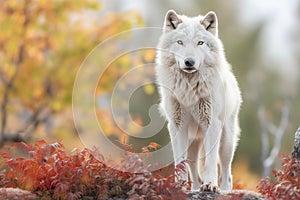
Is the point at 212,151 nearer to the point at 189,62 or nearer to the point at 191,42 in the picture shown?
the point at 189,62

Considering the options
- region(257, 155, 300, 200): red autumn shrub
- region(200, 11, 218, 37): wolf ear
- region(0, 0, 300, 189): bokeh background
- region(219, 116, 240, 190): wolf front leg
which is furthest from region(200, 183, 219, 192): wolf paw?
region(0, 0, 300, 189): bokeh background

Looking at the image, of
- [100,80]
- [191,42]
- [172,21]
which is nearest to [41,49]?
[100,80]

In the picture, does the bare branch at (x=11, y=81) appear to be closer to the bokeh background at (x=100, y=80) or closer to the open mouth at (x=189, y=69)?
the bokeh background at (x=100, y=80)

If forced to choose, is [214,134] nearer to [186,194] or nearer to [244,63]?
[186,194]

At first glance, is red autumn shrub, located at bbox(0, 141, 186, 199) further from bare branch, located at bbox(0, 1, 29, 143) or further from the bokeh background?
bare branch, located at bbox(0, 1, 29, 143)

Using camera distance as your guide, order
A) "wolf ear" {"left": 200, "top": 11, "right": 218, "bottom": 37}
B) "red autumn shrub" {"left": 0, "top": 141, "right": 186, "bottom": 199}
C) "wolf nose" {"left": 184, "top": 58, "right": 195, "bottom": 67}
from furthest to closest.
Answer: "wolf ear" {"left": 200, "top": 11, "right": 218, "bottom": 37} → "wolf nose" {"left": 184, "top": 58, "right": 195, "bottom": 67} → "red autumn shrub" {"left": 0, "top": 141, "right": 186, "bottom": 199}

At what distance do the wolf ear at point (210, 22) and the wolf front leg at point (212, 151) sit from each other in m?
1.03

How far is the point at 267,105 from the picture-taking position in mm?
19828

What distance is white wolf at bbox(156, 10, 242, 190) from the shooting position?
5883 millimetres

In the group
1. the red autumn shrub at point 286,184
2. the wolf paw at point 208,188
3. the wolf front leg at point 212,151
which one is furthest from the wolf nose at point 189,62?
the red autumn shrub at point 286,184

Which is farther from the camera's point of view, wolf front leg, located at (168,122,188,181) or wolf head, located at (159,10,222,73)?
wolf front leg, located at (168,122,188,181)

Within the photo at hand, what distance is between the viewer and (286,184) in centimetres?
492

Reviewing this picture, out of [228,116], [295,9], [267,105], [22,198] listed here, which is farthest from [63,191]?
[295,9]

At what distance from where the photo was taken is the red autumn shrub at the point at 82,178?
16.2ft
